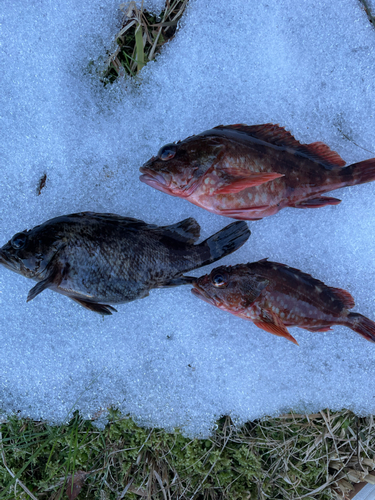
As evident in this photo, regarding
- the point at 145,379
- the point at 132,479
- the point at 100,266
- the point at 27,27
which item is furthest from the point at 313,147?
the point at 132,479

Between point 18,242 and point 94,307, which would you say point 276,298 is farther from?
point 18,242

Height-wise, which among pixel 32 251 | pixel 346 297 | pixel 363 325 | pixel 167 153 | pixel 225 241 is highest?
pixel 167 153

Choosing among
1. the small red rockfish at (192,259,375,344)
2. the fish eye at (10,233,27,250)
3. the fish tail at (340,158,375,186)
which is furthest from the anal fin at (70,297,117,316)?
the fish tail at (340,158,375,186)

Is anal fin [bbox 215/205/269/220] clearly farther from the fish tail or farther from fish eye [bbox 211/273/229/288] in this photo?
the fish tail

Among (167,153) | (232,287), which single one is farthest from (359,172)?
(167,153)

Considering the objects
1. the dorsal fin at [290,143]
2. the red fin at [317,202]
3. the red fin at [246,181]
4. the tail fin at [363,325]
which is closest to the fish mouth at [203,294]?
the red fin at [246,181]

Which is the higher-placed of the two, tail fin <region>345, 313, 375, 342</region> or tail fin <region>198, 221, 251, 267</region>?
tail fin <region>198, 221, 251, 267</region>

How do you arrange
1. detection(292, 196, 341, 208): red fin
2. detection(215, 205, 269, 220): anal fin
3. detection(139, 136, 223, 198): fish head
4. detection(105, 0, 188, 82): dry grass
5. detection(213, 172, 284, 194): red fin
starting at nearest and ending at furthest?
detection(213, 172, 284, 194): red fin, detection(139, 136, 223, 198): fish head, detection(215, 205, 269, 220): anal fin, detection(292, 196, 341, 208): red fin, detection(105, 0, 188, 82): dry grass

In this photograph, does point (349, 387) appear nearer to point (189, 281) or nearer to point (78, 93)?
point (189, 281)
